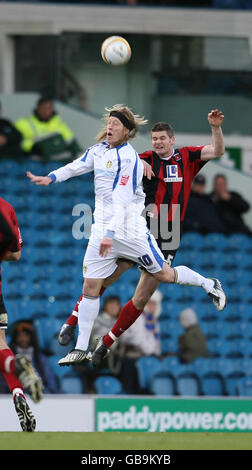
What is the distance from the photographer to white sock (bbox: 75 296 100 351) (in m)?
9.02

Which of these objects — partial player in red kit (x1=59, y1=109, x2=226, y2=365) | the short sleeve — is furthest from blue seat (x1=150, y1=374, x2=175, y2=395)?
the short sleeve

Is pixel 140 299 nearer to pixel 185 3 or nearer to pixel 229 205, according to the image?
pixel 229 205

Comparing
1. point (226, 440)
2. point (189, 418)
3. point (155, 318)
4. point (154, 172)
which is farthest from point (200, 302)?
point (226, 440)

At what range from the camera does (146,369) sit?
14.0 meters

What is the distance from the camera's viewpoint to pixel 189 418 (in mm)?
12781

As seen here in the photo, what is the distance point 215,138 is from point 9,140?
7971mm

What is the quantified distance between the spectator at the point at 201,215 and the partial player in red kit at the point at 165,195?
692cm

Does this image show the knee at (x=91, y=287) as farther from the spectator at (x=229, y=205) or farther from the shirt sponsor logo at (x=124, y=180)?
the spectator at (x=229, y=205)

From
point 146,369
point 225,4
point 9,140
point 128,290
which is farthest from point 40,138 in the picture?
point 146,369

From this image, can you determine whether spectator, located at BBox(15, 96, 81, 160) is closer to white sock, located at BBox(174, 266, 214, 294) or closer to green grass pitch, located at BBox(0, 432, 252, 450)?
white sock, located at BBox(174, 266, 214, 294)

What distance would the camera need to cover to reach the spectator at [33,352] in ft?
43.7

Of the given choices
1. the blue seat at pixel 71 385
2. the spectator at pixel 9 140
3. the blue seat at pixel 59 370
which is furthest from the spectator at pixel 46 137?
the blue seat at pixel 71 385
